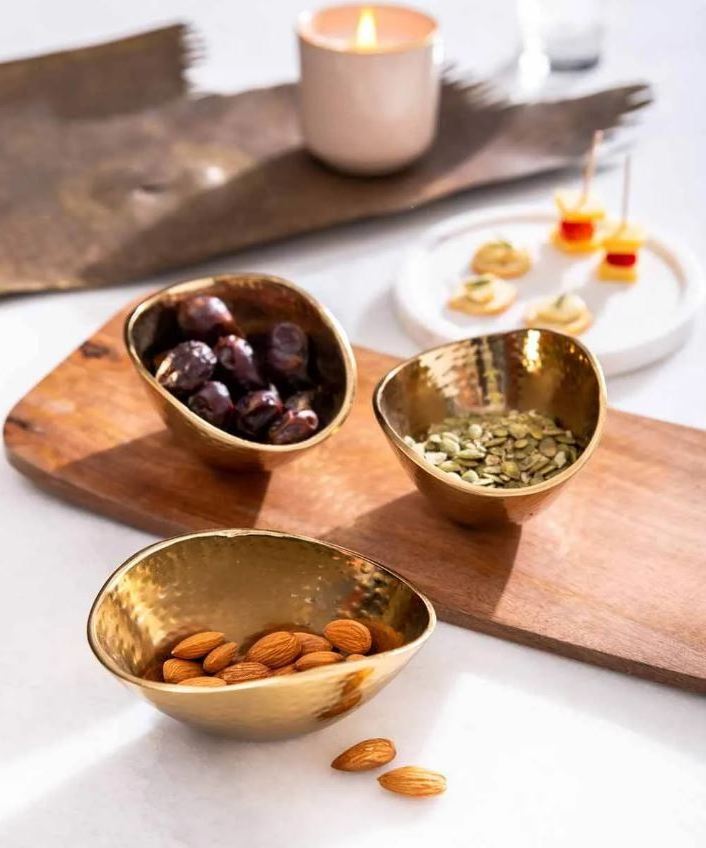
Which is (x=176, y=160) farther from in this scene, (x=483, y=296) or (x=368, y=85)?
(x=483, y=296)

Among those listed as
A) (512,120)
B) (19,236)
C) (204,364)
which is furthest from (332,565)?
(512,120)

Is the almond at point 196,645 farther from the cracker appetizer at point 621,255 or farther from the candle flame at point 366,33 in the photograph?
the candle flame at point 366,33

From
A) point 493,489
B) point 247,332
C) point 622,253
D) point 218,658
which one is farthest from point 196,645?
point 622,253

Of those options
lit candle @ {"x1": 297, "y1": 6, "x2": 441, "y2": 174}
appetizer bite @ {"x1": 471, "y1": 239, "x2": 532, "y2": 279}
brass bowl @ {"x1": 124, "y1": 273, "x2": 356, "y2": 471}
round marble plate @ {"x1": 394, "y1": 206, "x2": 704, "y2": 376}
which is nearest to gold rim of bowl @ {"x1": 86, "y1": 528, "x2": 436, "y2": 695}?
brass bowl @ {"x1": 124, "y1": 273, "x2": 356, "y2": 471}

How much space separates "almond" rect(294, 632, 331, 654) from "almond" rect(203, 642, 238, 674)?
46mm

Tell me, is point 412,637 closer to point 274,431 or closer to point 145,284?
point 274,431

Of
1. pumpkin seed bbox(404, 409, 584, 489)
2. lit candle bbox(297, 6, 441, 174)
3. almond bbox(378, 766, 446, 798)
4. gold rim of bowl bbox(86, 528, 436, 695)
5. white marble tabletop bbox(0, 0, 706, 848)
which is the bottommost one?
white marble tabletop bbox(0, 0, 706, 848)

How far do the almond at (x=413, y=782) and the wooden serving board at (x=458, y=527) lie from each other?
0.14 m

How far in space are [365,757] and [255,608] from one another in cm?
13

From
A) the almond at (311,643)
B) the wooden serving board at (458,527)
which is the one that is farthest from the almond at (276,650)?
the wooden serving board at (458,527)

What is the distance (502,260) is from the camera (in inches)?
50.4

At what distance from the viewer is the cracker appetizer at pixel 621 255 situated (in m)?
1.24

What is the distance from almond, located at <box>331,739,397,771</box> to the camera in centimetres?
79

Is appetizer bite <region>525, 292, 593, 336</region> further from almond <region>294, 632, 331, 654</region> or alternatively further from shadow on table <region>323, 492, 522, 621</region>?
almond <region>294, 632, 331, 654</region>
